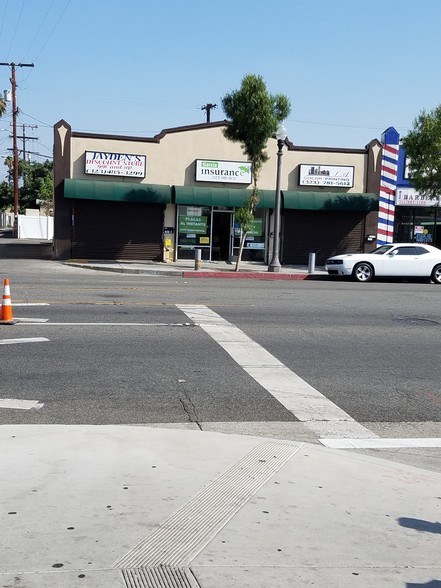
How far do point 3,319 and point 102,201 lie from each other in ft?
55.8

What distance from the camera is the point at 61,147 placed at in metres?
27.3

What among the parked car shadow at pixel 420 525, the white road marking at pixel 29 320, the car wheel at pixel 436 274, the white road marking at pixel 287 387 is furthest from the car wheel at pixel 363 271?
the parked car shadow at pixel 420 525

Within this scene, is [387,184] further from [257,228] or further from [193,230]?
[193,230]

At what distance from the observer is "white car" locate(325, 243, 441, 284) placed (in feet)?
77.6

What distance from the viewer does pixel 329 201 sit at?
29.0 meters

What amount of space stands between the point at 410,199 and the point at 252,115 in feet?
34.4

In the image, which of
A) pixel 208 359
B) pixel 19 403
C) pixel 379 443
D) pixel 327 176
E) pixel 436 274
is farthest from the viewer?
pixel 327 176

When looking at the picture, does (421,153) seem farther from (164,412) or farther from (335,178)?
(164,412)

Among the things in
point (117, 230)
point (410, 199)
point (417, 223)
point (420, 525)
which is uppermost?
point (410, 199)

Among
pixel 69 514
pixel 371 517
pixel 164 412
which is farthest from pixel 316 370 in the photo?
pixel 69 514

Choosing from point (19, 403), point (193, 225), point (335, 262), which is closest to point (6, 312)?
point (19, 403)

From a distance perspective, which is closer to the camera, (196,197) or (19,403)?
(19,403)

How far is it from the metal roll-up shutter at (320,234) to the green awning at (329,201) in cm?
69

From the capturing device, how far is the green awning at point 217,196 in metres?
27.9
